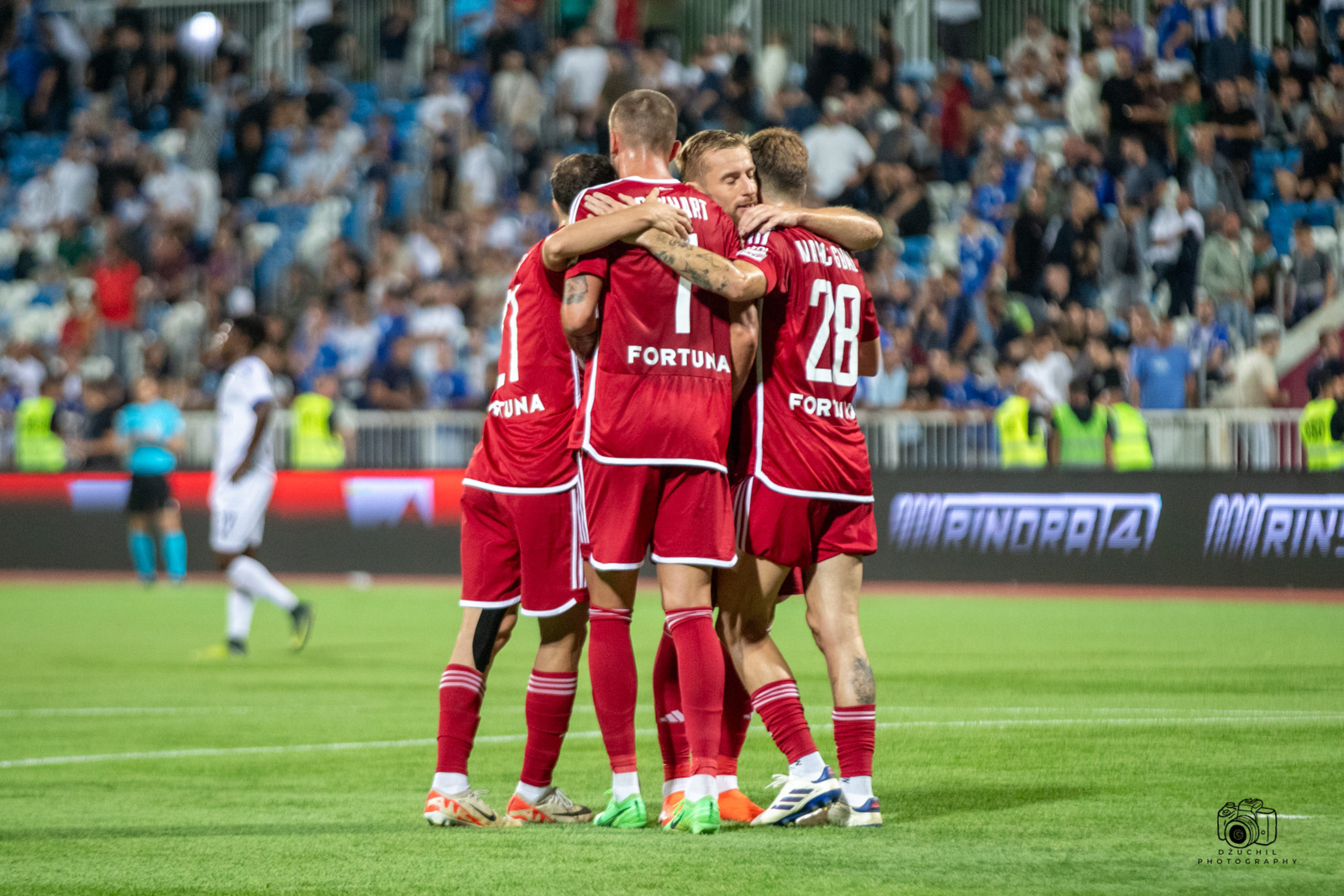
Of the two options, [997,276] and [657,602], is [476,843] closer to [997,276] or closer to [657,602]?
[657,602]

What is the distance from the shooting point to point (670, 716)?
6184mm

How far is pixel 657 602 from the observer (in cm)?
1692

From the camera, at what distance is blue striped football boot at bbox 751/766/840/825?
18.9 ft

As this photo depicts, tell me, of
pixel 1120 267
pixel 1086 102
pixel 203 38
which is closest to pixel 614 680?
pixel 1120 267

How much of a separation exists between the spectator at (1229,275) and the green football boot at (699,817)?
13.7m

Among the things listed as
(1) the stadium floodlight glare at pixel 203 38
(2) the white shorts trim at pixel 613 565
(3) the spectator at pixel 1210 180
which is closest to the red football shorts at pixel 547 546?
(2) the white shorts trim at pixel 613 565

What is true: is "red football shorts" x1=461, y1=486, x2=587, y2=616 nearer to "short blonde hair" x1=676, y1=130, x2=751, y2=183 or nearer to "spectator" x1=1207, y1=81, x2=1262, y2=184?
"short blonde hair" x1=676, y1=130, x2=751, y2=183

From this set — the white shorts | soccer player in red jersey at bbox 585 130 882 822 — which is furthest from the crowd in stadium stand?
soccer player in red jersey at bbox 585 130 882 822

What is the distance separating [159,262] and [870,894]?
22.5m

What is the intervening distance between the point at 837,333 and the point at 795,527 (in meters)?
0.72

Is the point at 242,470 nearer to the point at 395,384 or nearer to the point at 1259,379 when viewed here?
the point at 395,384

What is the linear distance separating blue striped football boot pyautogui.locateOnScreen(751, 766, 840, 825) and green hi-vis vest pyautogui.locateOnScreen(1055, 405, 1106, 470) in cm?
1158

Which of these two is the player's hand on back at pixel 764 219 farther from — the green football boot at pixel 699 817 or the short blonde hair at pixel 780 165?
the green football boot at pixel 699 817

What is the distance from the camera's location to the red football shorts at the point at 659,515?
568 cm
